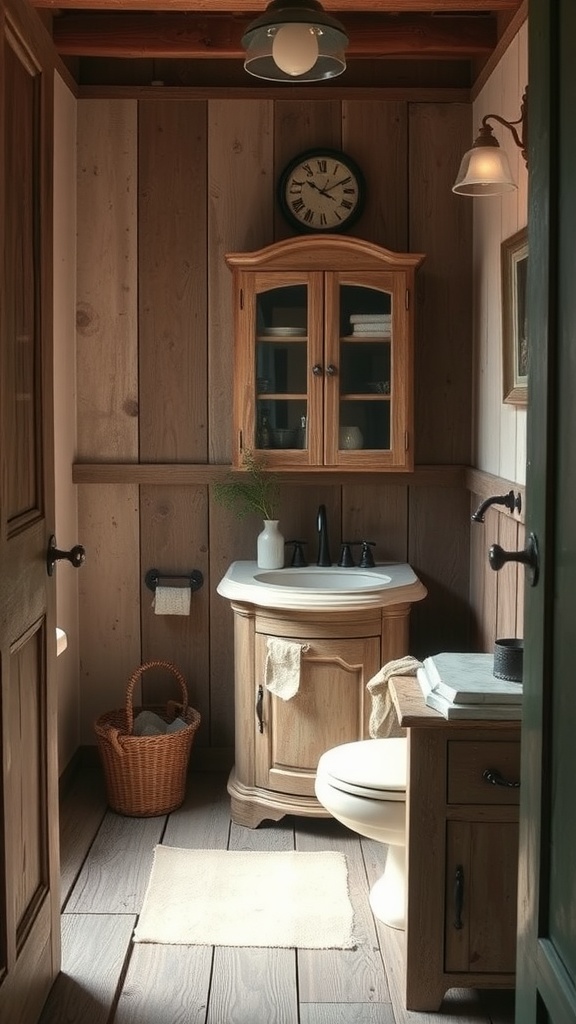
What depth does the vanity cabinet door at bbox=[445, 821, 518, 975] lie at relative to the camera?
2.54 m

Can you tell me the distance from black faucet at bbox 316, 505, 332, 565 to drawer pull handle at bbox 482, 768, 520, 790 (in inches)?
63.6

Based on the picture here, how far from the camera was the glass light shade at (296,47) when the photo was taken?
2.69 m

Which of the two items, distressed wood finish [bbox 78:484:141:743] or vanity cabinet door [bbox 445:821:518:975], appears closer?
vanity cabinet door [bbox 445:821:518:975]

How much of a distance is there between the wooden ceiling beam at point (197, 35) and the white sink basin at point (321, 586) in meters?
1.74

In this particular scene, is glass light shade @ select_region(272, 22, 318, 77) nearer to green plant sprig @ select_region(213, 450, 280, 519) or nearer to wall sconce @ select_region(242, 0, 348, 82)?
wall sconce @ select_region(242, 0, 348, 82)

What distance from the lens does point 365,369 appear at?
12.8 ft

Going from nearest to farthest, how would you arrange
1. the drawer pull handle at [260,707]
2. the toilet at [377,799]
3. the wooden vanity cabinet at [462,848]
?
the wooden vanity cabinet at [462,848] → the toilet at [377,799] → the drawer pull handle at [260,707]

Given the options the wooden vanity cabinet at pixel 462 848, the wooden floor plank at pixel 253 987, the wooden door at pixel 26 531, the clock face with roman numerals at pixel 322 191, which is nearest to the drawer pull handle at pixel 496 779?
the wooden vanity cabinet at pixel 462 848

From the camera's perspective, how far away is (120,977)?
2.73 meters

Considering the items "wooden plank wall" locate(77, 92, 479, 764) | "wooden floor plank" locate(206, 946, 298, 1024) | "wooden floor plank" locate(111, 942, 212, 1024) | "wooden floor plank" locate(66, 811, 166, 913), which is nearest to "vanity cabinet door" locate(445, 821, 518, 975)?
"wooden floor plank" locate(206, 946, 298, 1024)

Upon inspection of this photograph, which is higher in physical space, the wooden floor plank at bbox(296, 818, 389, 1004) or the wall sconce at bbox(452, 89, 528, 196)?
the wall sconce at bbox(452, 89, 528, 196)

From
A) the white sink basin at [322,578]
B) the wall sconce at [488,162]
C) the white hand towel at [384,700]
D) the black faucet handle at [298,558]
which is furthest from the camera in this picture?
the black faucet handle at [298,558]

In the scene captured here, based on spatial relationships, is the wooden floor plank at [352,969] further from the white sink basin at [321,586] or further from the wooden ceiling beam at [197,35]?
the wooden ceiling beam at [197,35]

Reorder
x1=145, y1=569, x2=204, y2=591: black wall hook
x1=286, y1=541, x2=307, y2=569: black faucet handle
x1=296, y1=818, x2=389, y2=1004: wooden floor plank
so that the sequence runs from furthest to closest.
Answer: x1=145, y1=569, x2=204, y2=591: black wall hook, x1=286, y1=541, x2=307, y2=569: black faucet handle, x1=296, y1=818, x2=389, y2=1004: wooden floor plank
